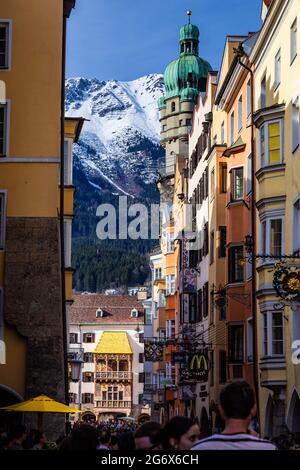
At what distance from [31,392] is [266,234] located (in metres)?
10.1

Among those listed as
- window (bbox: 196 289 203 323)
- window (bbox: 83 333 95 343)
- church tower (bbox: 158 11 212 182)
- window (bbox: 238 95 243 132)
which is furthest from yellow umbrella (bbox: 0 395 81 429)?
window (bbox: 83 333 95 343)

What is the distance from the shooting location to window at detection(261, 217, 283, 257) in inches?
1443

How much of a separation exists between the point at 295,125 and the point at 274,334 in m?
7.01

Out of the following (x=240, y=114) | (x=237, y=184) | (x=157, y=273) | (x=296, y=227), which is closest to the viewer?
(x=296, y=227)

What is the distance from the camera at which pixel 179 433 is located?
847cm

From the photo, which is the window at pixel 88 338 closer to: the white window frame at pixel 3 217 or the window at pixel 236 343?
the window at pixel 236 343

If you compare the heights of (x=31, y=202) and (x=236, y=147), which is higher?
(x=236, y=147)

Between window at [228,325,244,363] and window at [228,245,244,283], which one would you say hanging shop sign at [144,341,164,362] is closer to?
window at [228,325,244,363]

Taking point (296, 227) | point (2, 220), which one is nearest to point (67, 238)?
point (2, 220)

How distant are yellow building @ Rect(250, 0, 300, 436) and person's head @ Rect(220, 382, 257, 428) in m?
26.1

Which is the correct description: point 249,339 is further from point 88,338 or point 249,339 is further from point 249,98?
point 88,338

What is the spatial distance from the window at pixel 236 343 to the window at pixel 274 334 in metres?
7.53

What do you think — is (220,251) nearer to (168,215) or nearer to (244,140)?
(244,140)
